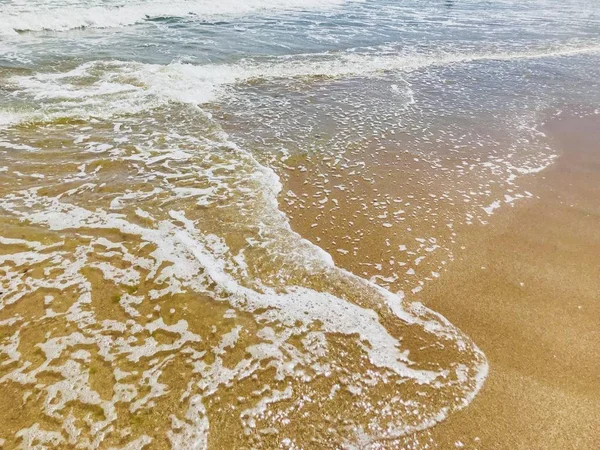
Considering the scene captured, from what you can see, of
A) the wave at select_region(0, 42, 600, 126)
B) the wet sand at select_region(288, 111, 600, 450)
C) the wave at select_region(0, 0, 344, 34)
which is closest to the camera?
the wet sand at select_region(288, 111, 600, 450)

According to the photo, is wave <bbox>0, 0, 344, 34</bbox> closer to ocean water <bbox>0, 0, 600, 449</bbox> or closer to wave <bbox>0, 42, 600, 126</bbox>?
ocean water <bbox>0, 0, 600, 449</bbox>

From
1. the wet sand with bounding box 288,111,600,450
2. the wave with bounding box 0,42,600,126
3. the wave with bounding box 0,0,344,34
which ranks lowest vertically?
the wet sand with bounding box 288,111,600,450

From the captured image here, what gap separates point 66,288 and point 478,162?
6.08 meters

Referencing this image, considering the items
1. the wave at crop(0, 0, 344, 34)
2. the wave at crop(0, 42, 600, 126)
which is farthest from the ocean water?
the wave at crop(0, 0, 344, 34)

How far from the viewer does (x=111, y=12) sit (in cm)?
1712

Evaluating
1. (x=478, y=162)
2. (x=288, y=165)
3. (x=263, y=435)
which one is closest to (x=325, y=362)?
(x=263, y=435)

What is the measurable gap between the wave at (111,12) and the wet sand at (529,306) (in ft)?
48.1

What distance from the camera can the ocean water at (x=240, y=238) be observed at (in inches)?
112

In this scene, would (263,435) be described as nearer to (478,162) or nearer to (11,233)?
(11,233)

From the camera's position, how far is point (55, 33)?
14492 mm

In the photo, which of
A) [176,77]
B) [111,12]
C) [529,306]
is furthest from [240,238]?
[111,12]

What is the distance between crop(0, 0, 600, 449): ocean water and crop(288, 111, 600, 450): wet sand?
144mm

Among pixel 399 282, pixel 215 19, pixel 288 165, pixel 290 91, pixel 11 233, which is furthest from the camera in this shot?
pixel 215 19

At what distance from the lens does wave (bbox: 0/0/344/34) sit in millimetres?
14617
